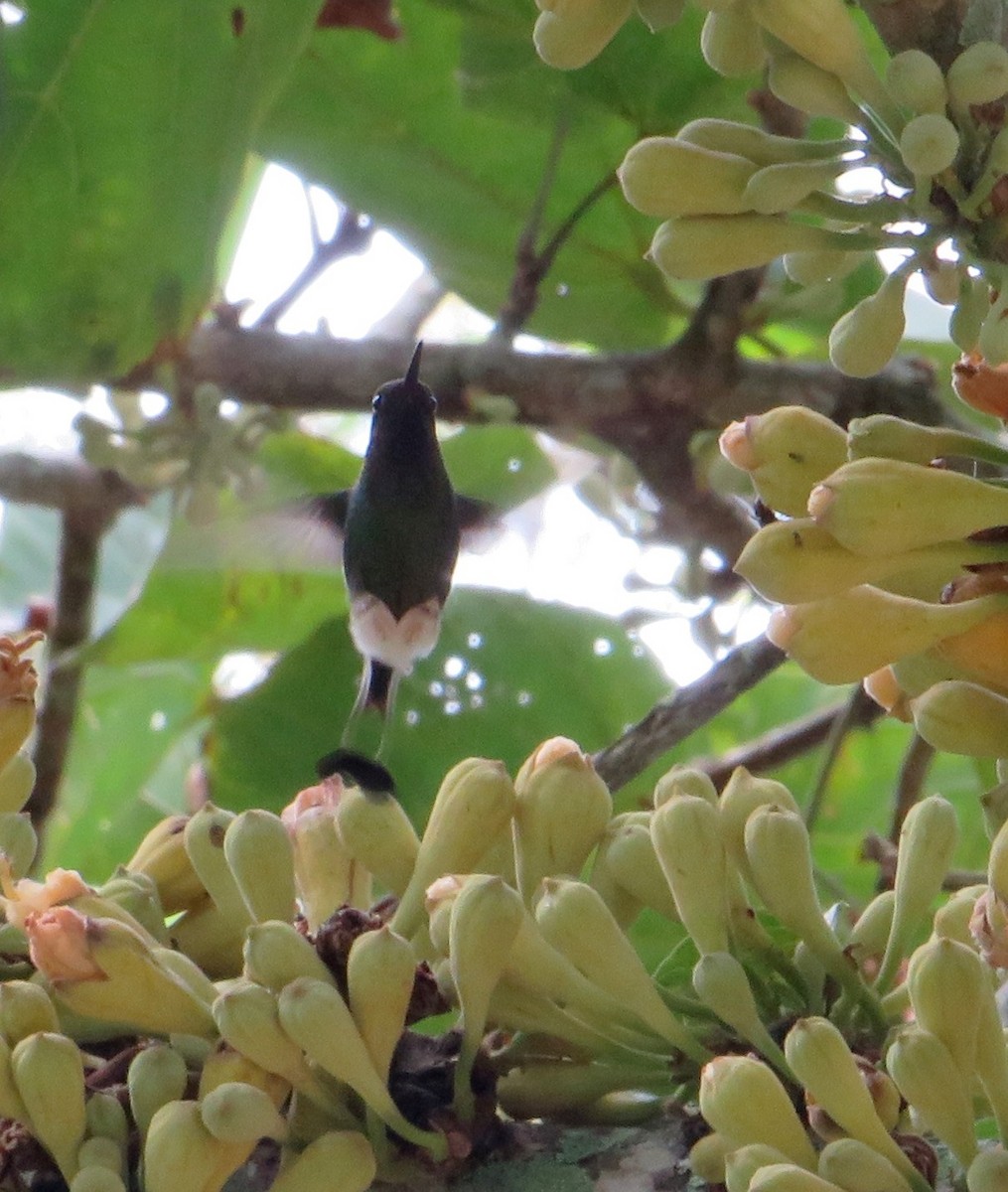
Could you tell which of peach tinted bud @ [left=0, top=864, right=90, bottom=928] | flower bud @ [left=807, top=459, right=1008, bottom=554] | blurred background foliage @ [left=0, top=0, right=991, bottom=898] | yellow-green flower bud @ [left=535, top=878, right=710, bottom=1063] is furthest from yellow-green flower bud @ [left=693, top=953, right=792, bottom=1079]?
blurred background foliage @ [left=0, top=0, right=991, bottom=898]

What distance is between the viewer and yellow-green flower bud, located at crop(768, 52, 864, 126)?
3.20ft

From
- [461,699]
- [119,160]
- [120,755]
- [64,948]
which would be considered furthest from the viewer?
[120,755]

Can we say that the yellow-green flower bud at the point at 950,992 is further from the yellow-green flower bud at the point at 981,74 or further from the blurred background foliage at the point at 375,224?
the blurred background foliage at the point at 375,224

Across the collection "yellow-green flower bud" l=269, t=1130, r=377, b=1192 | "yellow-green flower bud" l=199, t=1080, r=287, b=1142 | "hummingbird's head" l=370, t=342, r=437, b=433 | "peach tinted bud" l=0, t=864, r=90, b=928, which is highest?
"hummingbird's head" l=370, t=342, r=437, b=433

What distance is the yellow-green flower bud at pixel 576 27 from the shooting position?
970 millimetres

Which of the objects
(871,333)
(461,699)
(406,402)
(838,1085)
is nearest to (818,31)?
(871,333)

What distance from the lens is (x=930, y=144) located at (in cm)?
87

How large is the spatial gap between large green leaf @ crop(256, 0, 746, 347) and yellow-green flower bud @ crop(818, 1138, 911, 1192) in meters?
1.70

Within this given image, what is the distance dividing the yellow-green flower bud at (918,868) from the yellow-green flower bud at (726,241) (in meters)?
0.35

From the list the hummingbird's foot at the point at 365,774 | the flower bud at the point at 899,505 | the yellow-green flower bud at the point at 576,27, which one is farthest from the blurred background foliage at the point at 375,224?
the flower bud at the point at 899,505

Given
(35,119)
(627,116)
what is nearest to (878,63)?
(627,116)

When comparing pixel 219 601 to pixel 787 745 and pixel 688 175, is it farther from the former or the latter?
pixel 688 175

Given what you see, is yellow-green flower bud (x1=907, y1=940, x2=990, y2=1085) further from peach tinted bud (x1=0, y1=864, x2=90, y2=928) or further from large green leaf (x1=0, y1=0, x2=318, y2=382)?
large green leaf (x1=0, y1=0, x2=318, y2=382)

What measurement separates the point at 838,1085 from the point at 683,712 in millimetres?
690
